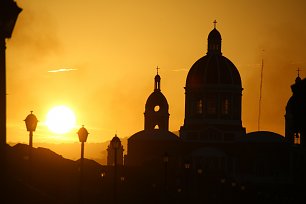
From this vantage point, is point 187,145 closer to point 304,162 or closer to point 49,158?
point 304,162

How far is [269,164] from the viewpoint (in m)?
150

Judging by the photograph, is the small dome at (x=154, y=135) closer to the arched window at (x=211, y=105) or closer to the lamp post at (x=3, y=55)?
the arched window at (x=211, y=105)

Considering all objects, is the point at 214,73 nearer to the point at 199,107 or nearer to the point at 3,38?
the point at 199,107

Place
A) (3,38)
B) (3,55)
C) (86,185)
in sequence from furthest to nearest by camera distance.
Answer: (86,185)
(3,38)
(3,55)

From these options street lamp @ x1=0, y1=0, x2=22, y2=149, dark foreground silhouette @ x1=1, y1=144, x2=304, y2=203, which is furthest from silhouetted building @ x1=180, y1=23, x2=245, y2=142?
street lamp @ x1=0, y1=0, x2=22, y2=149

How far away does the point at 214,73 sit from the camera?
14562 centimetres

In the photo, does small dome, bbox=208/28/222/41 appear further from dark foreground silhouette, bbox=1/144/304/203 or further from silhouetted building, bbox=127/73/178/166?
dark foreground silhouette, bbox=1/144/304/203

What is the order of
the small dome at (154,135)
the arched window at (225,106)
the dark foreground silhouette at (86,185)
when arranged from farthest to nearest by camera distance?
the small dome at (154,135)
the arched window at (225,106)
the dark foreground silhouette at (86,185)

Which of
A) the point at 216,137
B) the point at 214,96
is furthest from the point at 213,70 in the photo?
the point at 216,137

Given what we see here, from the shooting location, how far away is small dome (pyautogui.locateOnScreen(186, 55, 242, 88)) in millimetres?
144875

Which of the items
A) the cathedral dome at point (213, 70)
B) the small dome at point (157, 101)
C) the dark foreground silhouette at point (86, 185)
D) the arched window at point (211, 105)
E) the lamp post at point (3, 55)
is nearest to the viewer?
the lamp post at point (3, 55)

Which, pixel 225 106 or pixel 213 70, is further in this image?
pixel 225 106

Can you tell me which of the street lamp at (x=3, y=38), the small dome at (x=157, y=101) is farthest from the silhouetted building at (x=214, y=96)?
the street lamp at (x=3, y=38)

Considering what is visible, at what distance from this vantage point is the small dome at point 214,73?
145m
